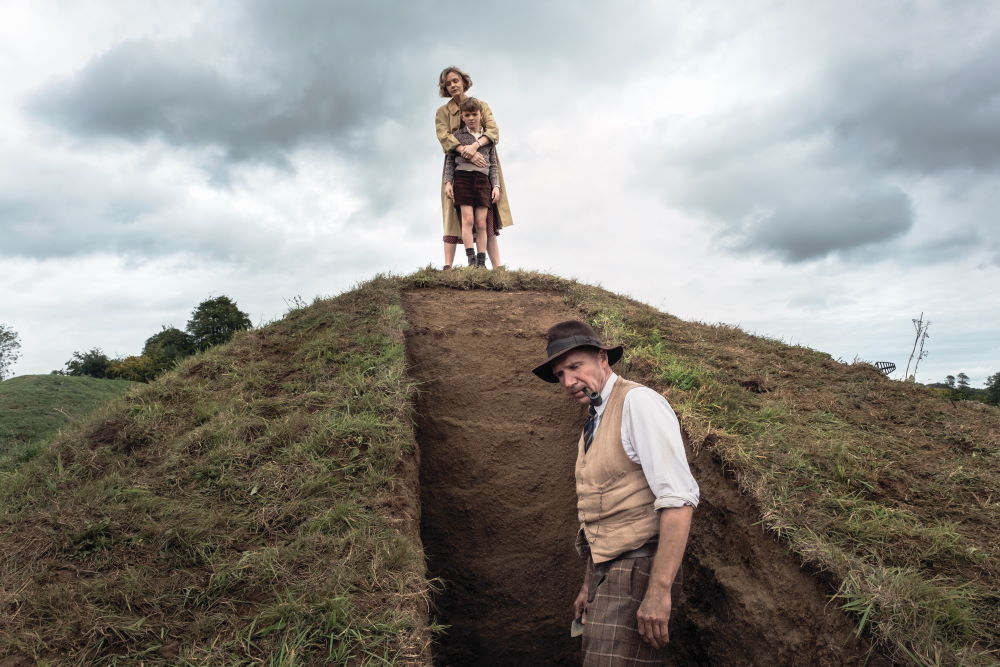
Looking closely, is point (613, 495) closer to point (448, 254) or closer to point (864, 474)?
point (864, 474)

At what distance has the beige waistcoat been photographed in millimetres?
2771

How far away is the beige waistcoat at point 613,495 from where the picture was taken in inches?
109

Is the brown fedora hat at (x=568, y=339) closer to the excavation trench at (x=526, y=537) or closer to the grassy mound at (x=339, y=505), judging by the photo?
the grassy mound at (x=339, y=505)

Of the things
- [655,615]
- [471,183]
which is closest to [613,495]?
[655,615]

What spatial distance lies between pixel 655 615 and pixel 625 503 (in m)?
0.47

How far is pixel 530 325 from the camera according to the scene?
22.3ft

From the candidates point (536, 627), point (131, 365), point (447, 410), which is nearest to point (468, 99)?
point (447, 410)

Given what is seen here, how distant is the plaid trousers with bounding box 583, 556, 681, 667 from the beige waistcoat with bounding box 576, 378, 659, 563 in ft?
0.32

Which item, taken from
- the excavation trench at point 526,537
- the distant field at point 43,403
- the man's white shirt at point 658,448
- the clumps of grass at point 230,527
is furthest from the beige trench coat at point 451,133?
the man's white shirt at point 658,448

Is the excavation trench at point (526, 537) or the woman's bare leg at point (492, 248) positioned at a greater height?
the woman's bare leg at point (492, 248)

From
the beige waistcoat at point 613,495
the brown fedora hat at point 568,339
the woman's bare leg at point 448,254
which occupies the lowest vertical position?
the beige waistcoat at point 613,495

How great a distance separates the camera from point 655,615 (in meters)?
2.58

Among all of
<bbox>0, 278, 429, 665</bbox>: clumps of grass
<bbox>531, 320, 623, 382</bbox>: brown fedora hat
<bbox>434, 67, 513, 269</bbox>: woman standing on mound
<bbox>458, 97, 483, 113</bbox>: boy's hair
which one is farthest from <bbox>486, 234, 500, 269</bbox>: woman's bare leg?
<bbox>531, 320, 623, 382</bbox>: brown fedora hat

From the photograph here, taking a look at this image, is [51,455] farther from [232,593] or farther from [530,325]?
[530,325]
